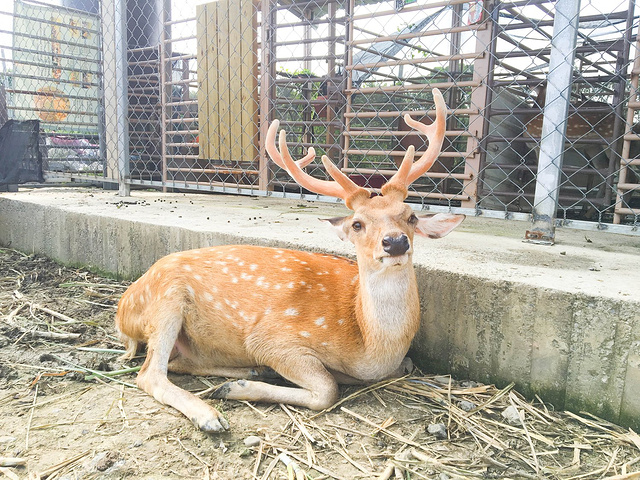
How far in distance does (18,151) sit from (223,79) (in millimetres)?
2712

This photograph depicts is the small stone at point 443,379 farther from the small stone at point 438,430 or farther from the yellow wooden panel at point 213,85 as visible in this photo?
the yellow wooden panel at point 213,85

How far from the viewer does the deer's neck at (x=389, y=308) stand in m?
2.37

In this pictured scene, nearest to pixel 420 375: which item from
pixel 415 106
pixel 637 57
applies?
pixel 637 57

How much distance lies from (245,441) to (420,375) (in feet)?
3.41

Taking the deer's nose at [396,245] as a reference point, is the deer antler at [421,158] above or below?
above

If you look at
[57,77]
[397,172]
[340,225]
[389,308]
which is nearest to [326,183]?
[340,225]

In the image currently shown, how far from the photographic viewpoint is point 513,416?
7.33 feet

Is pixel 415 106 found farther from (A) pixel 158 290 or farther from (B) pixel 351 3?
(A) pixel 158 290

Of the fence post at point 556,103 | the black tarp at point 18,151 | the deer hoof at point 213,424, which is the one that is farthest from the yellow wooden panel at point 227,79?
the deer hoof at point 213,424

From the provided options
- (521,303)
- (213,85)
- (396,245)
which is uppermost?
(213,85)

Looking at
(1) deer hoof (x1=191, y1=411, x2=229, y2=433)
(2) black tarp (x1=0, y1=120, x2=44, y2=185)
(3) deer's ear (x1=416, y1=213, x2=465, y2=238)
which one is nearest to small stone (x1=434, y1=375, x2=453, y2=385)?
(3) deer's ear (x1=416, y1=213, x2=465, y2=238)

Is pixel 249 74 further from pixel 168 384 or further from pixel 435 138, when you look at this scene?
pixel 168 384

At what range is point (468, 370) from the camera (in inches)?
102

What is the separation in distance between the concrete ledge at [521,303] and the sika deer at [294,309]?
27cm
